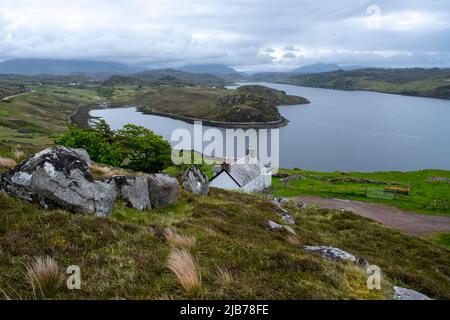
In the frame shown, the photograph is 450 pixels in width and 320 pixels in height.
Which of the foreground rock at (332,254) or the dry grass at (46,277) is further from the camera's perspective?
the foreground rock at (332,254)

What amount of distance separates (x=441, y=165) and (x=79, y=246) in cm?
12456

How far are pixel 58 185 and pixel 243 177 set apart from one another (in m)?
42.2

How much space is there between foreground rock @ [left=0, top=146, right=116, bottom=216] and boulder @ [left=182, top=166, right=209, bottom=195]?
15.2m

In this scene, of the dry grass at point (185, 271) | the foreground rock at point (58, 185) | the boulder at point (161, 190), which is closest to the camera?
the dry grass at point (185, 271)

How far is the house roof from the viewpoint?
174 ft

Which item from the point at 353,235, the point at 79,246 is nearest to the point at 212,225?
the point at 79,246

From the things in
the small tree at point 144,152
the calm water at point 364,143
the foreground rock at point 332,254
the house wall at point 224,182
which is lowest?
the calm water at point 364,143

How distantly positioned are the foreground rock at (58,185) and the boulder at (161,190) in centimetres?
487

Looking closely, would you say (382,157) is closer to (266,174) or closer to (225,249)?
(266,174)

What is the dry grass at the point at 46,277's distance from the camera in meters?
6.86

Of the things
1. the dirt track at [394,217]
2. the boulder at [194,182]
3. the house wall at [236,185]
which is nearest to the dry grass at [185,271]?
the boulder at [194,182]

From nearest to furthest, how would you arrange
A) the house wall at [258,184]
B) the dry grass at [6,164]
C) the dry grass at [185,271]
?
1. the dry grass at [185,271]
2. the dry grass at [6,164]
3. the house wall at [258,184]

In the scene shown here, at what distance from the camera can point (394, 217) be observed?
47312mm

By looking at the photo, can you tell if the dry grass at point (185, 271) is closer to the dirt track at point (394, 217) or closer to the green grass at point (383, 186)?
Result: the dirt track at point (394, 217)
